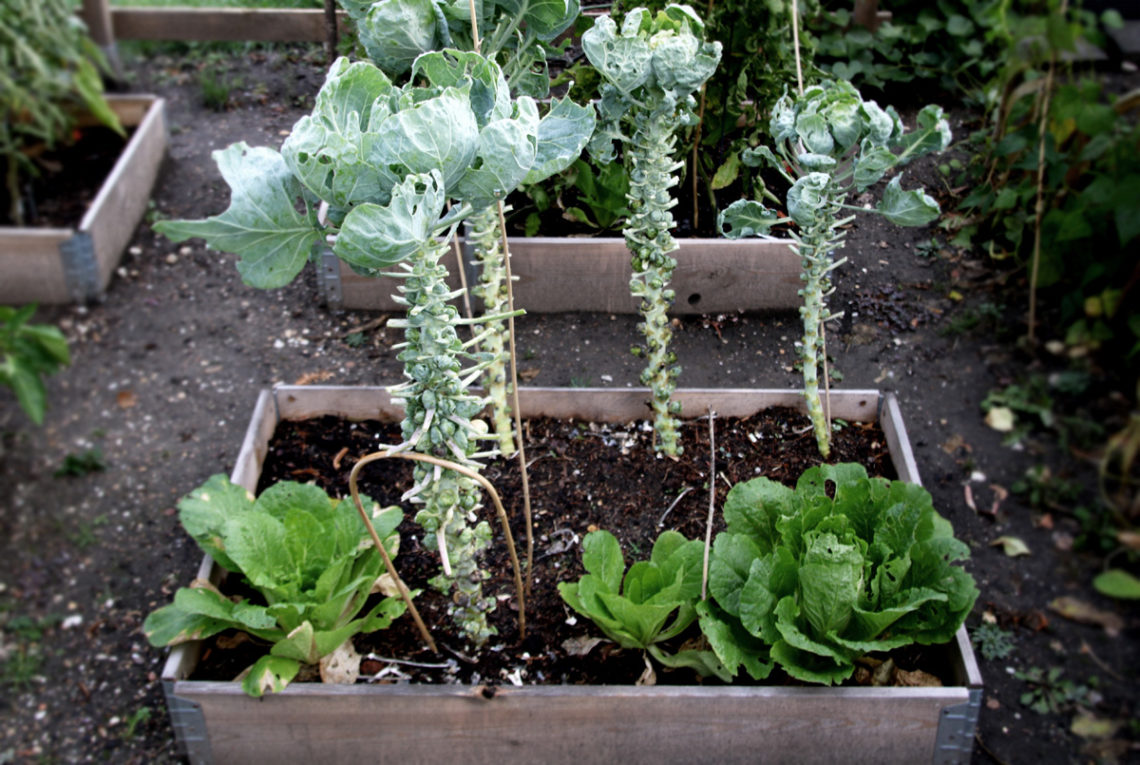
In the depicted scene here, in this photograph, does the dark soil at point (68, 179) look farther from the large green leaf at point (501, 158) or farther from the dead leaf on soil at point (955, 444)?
the dead leaf on soil at point (955, 444)

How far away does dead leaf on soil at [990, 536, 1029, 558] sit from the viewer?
1.08 m

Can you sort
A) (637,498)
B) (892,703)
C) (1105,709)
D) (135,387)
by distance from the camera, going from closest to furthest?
(1105,709), (892,703), (637,498), (135,387)

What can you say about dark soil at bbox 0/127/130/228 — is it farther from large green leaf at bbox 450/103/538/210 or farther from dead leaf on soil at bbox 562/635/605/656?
dead leaf on soil at bbox 562/635/605/656

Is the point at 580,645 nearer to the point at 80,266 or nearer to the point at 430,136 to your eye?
the point at 430,136

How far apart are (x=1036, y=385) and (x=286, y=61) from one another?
230cm

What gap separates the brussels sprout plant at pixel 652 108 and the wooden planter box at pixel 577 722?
0.77 metres

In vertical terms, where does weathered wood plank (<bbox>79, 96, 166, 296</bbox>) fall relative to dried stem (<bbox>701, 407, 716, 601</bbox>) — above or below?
above

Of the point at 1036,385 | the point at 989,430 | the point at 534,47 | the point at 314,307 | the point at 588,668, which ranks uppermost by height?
the point at 534,47

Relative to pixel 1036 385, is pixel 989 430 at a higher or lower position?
lower

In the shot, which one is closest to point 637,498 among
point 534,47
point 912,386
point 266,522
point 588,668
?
point 588,668

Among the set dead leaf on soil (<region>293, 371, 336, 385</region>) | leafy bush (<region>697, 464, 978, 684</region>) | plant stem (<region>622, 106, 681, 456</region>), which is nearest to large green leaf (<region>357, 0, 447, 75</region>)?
plant stem (<region>622, 106, 681, 456</region>)

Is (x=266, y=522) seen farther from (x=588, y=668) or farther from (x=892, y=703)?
(x=892, y=703)

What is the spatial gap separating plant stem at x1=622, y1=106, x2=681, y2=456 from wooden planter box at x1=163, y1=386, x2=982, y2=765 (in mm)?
739

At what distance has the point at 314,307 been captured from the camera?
9.99 ft
